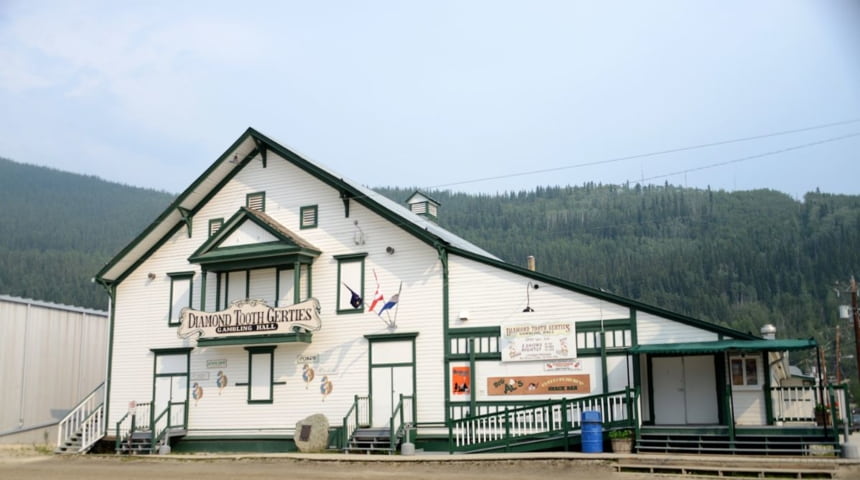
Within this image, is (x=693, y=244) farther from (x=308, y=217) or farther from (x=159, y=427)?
(x=159, y=427)

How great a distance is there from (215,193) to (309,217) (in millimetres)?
3780

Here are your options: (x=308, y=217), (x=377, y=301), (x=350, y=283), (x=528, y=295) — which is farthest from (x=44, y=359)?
(x=528, y=295)

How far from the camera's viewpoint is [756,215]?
459ft

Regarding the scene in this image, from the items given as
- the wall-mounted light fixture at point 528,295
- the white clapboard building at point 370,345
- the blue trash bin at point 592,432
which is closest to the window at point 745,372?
the white clapboard building at point 370,345

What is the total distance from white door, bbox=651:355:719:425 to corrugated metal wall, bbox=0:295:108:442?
73.2ft

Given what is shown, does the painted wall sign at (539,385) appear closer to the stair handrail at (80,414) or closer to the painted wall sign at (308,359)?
the painted wall sign at (308,359)

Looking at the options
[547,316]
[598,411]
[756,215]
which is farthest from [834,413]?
[756,215]

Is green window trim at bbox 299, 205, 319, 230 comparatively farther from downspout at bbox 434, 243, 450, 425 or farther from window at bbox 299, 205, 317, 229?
downspout at bbox 434, 243, 450, 425

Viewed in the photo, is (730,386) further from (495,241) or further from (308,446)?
(495,241)

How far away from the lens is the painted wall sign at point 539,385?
71.7 ft

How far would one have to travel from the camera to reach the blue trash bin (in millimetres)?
19625

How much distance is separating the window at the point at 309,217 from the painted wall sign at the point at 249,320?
110 inches

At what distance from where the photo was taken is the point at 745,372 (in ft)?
66.1

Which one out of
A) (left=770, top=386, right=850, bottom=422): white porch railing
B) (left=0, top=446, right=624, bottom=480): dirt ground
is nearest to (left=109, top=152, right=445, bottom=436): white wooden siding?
(left=0, top=446, right=624, bottom=480): dirt ground
